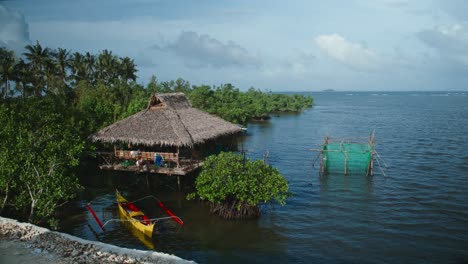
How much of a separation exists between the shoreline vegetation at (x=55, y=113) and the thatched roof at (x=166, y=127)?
2294 millimetres

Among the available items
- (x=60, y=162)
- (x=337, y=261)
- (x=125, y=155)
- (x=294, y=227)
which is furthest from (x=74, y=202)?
(x=337, y=261)

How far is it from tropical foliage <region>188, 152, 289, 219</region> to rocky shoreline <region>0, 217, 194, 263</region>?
545 centimetres

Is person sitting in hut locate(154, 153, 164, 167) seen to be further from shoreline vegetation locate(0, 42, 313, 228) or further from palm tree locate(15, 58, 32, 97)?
palm tree locate(15, 58, 32, 97)

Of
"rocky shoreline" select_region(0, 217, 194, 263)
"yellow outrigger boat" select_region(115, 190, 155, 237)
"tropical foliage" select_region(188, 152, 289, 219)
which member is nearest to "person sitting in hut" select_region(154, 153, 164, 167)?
"yellow outrigger boat" select_region(115, 190, 155, 237)

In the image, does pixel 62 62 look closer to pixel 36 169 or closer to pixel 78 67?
pixel 78 67

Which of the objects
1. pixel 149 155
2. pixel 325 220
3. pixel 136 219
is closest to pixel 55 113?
pixel 149 155

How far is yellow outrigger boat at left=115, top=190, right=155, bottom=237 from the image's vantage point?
16.2 m

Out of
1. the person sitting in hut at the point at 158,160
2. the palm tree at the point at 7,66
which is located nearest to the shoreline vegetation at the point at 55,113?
the palm tree at the point at 7,66

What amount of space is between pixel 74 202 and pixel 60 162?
5.45 metres

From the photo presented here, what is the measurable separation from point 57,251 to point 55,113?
38.4 ft

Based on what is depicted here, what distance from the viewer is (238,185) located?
56.5 feet

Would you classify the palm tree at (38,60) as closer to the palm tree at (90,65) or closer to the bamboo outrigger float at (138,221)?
the palm tree at (90,65)

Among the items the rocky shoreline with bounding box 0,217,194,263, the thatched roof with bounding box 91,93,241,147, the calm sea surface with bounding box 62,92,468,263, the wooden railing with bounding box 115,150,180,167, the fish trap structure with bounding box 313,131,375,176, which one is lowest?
the calm sea surface with bounding box 62,92,468,263

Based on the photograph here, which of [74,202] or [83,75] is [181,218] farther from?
[83,75]
